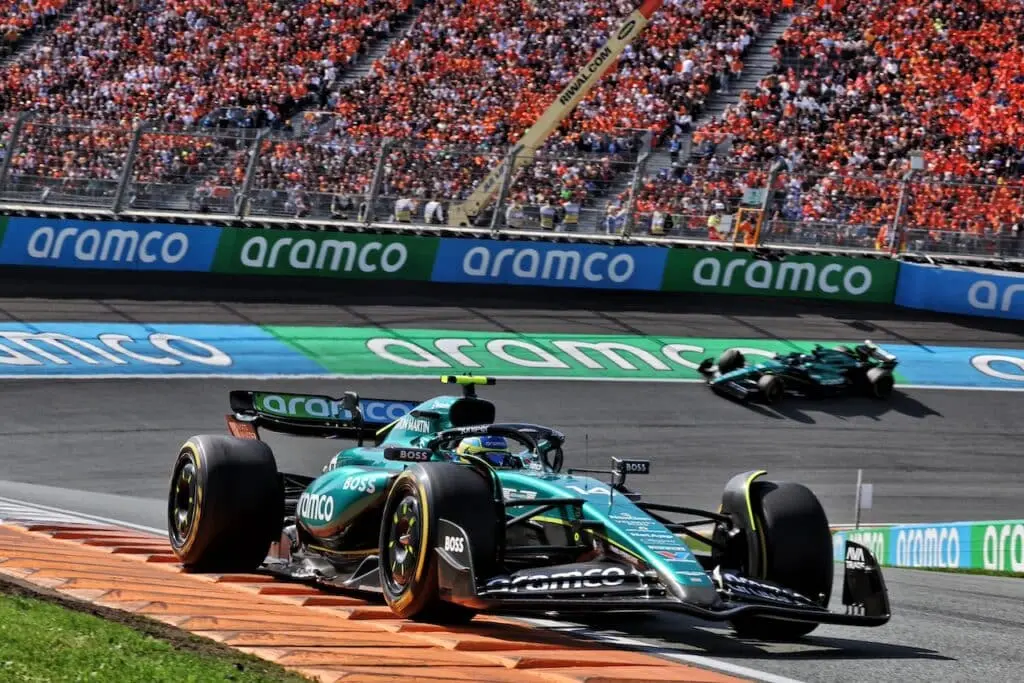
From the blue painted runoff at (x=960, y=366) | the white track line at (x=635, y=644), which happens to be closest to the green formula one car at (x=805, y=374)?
the blue painted runoff at (x=960, y=366)

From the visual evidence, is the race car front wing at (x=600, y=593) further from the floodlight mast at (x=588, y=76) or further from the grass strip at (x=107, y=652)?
the floodlight mast at (x=588, y=76)

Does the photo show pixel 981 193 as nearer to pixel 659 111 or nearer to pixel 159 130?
pixel 659 111

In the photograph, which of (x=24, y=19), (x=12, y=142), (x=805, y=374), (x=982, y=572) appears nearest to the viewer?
(x=982, y=572)

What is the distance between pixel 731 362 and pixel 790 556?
14.5 meters

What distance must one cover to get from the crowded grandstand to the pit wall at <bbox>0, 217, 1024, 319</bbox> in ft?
1.51

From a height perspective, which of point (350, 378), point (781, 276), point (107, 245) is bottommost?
point (350, 378)

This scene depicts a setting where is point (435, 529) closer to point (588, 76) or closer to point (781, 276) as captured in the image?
point (781, 276)

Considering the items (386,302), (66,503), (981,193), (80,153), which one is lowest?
(66,503)

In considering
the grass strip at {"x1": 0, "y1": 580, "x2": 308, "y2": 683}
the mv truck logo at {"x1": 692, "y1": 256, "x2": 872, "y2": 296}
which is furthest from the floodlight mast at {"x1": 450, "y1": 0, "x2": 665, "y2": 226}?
the grass strip at {"x1": 0, "y1": 580, "x2": 308, "y2": 683}

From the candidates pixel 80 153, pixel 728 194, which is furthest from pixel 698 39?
pixel 80 153

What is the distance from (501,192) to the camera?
2500cm

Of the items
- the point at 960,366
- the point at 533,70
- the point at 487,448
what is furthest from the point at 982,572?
the point at 533,70

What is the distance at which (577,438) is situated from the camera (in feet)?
66.2

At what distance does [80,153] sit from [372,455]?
50.1 feet
